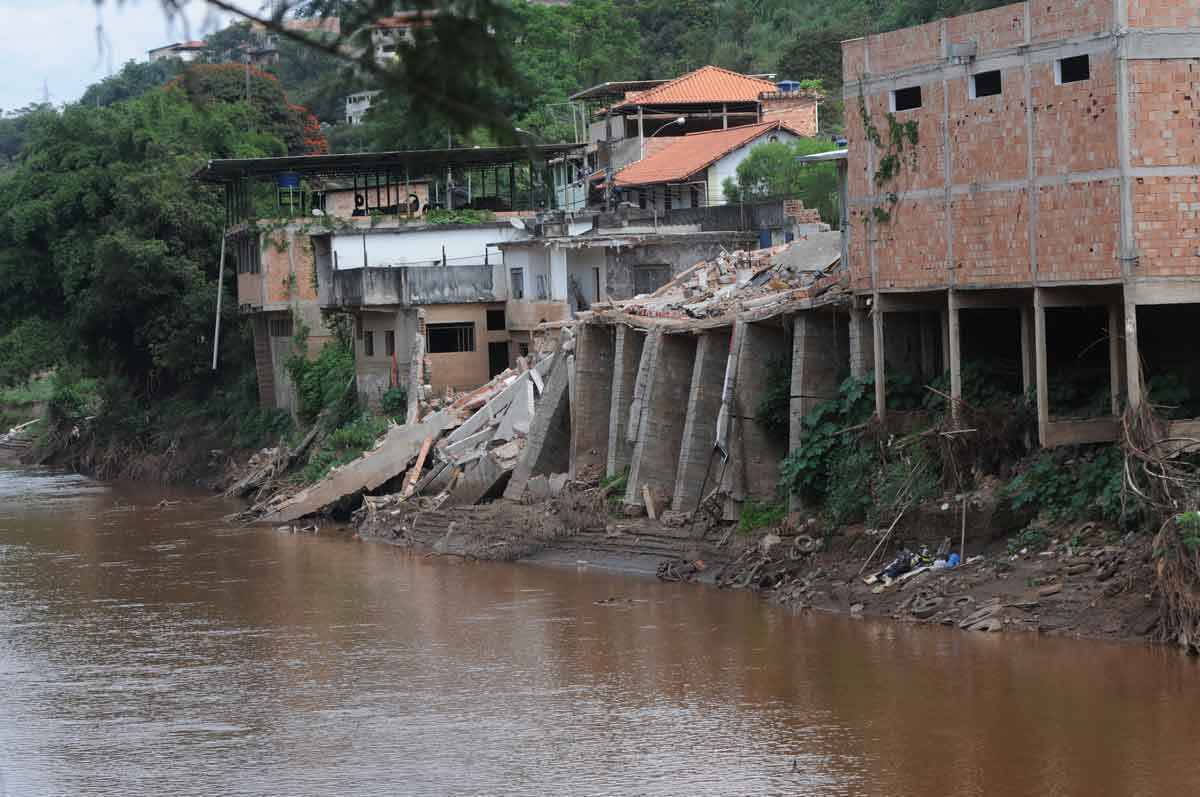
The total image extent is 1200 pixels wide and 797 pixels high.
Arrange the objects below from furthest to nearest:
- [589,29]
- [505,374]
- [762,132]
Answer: [589,29] → [762,132] → [505,374]

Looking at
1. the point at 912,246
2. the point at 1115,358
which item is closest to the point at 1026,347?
the point at 1115,358

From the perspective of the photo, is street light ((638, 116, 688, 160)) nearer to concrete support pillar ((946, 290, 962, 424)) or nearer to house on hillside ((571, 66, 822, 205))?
house on hillside ((571, 66, 822, 205))

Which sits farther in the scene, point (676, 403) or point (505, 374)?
point (505, 374)

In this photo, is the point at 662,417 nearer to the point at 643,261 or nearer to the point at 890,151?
the point at 890,151

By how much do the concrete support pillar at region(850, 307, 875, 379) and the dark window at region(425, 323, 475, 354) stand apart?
15.9 metres

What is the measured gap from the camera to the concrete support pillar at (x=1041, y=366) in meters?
20.1

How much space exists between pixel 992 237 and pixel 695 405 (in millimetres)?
6286

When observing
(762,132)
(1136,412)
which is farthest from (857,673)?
(762,132)

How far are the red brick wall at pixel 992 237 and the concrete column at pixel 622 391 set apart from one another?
7537mm

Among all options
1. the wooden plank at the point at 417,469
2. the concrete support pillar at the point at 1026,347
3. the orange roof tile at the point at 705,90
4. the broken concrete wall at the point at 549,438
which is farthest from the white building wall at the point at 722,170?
the concrete support pillar at the point at 1026,347

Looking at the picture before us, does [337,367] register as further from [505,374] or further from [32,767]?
[32,767]

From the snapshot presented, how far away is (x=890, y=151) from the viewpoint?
916 inches

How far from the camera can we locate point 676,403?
27.6 m

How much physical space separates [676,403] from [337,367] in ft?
50.6
